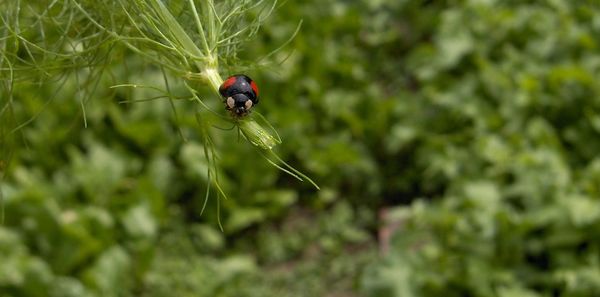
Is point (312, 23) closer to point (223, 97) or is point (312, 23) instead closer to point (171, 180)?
point (171, 180)

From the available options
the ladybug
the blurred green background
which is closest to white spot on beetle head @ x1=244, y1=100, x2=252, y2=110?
the ladybug

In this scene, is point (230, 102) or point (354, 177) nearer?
point (230, 102)

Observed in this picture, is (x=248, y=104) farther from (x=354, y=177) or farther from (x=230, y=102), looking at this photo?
(x=354, y=177)

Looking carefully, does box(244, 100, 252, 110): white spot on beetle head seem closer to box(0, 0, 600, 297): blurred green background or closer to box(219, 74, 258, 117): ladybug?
box(219, 74, 258, 117): ladybug

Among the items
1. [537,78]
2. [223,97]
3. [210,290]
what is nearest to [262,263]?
[210,290]

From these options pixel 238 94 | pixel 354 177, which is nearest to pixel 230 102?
pixel 238 94

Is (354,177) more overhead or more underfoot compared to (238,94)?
more overhead

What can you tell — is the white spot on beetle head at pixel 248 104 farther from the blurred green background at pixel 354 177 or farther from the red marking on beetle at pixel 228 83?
the blurred green background at pixel 354 177
